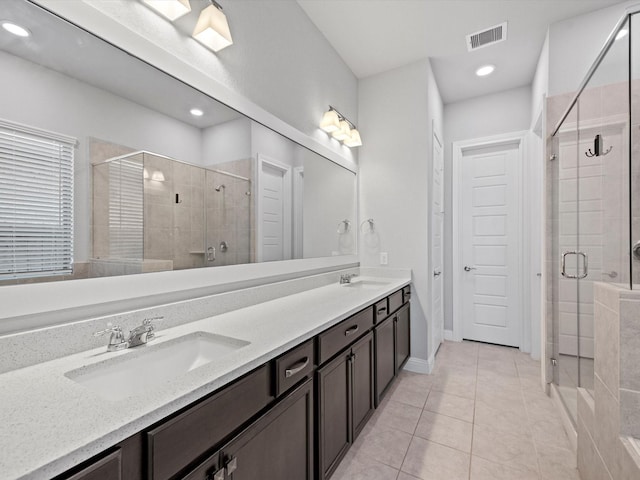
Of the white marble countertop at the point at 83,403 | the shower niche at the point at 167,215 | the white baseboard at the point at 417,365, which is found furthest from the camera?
the white baseboard at the point at 417,365

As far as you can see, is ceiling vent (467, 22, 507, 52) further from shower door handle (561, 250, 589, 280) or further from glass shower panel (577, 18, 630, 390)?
shower door handle (561, 250, 589, 280)

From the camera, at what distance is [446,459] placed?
5.69ft

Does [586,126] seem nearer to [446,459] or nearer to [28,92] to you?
[446,459]

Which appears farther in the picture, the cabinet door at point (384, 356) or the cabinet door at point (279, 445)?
the cabinet door at point (384, 356)

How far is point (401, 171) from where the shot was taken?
9.71 ft

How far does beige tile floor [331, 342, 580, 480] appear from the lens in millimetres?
1648

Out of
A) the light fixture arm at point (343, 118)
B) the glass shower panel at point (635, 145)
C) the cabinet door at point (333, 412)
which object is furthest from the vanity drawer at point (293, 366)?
the light fixture arm at point (343, 118)

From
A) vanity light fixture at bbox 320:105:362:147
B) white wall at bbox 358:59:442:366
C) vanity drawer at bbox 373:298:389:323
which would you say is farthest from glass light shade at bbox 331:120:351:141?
vanity drawer at bbox 373:298:389:323

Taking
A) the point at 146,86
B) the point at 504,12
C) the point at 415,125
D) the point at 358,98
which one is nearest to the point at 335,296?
the point at 146,86

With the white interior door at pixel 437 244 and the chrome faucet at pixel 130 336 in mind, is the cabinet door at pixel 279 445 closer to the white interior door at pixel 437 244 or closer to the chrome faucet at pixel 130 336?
the chrome faucet at pixel 130 336

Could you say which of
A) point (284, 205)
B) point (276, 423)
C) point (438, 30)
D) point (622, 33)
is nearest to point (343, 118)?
point (438, 30)

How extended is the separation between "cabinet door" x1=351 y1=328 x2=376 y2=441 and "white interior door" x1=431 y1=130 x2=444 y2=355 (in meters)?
1.25

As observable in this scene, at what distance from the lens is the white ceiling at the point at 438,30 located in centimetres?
226

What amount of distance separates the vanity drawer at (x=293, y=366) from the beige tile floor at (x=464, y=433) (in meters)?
0.79
